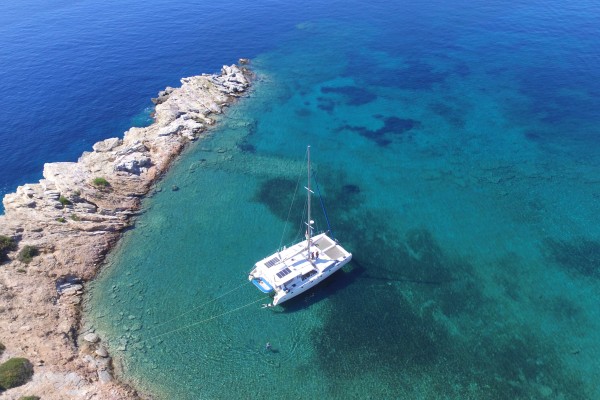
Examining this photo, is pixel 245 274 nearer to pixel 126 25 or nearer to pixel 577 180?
pixel 577 180

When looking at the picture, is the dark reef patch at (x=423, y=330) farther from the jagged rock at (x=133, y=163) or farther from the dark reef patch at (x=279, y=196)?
the jagged rock at (x=133, y=163)

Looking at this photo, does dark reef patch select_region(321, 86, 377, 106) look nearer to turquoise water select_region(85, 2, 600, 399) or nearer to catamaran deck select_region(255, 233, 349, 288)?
turquoise water select_region(85, 2, 600, 399)

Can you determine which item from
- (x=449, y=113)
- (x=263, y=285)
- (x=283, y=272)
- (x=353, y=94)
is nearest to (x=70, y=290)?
(x=263, y=285)

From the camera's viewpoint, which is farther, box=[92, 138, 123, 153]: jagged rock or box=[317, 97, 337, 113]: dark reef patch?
box=[317, 97, 337, 113]: dark reef patch

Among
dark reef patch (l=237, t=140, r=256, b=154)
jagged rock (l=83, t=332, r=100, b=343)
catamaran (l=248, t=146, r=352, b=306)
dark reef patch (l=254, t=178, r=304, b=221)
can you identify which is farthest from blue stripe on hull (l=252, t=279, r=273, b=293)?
dark reef patch (l=237, t=140, r=256, b=154)

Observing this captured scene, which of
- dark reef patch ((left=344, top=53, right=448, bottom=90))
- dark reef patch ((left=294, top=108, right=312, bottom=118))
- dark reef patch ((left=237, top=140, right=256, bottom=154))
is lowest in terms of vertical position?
dark reef patch ((left=237, top=140, right=256, bottom=154))

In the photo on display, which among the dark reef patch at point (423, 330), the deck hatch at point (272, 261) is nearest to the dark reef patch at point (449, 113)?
the dark reef patch at point (423, 330)

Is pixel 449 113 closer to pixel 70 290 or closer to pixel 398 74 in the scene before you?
pixel 398 74
